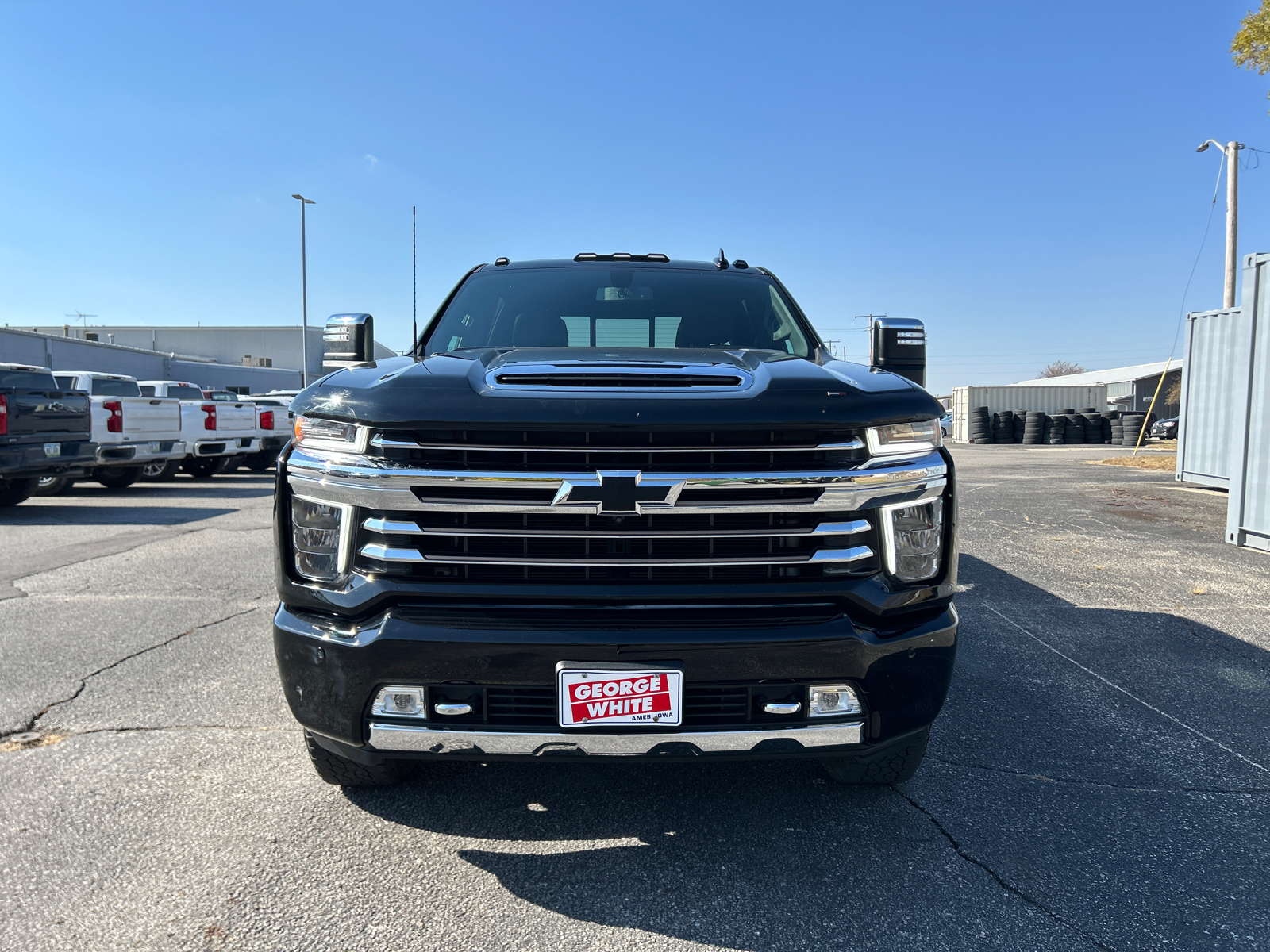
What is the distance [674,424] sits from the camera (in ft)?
7.27

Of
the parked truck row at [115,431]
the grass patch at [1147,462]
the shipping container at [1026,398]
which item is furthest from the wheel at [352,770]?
the shipping container at [1026,398]

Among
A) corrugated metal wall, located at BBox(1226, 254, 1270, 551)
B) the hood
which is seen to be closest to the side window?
the hood

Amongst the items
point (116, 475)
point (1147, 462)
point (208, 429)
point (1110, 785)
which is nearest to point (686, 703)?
point (1110, 785)

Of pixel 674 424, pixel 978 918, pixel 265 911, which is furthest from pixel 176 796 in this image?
pixel 978 918

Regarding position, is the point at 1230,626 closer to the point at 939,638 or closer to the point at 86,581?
the point at 939,638

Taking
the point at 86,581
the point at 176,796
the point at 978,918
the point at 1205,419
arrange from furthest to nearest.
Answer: the point at 1205,419 → the point at 86,581 → the point at 176,796 → the point at 978,918

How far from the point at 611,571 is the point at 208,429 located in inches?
564

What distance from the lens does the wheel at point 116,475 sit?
1338 centimetres

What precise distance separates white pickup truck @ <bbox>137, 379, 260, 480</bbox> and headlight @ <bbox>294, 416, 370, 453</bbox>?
12.9 m

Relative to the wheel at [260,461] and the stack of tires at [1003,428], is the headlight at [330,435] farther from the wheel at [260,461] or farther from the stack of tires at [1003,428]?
the stack of tires at [1003,428]

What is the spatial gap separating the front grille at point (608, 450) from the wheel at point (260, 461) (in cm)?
1605

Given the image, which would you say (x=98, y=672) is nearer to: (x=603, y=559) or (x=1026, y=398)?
(x=603, y=559)

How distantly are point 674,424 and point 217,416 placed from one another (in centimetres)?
1463

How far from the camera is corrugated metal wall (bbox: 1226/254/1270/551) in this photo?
25.6 feet
